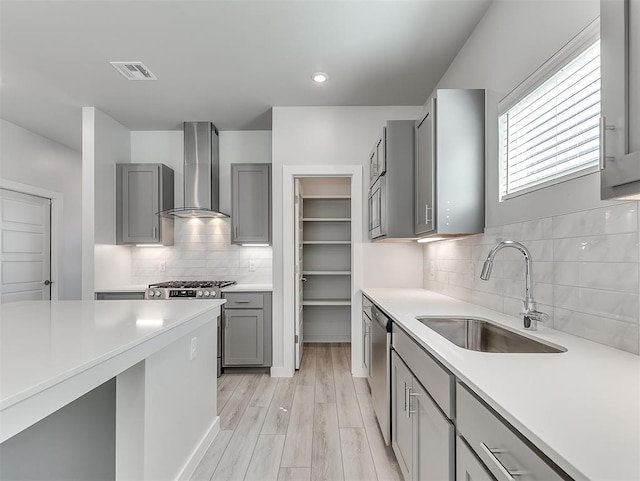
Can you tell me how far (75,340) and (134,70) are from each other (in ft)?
8.45

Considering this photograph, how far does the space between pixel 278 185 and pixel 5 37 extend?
2338mm

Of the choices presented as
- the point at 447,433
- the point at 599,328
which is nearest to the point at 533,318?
the point at 599,328

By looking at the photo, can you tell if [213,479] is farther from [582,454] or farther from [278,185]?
[278,185]

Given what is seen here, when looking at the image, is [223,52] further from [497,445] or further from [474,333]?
[497,445]

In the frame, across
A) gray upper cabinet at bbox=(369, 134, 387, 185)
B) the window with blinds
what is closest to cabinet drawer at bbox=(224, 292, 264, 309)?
gray upper cabinet at bbox=(369, 134, 387, 185)

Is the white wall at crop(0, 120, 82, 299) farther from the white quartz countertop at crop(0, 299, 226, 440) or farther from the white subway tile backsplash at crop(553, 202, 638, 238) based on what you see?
the white subway tile backsplash at crop(553, 202, 638, 238)

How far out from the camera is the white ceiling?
2223 mm

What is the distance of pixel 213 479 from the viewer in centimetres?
192

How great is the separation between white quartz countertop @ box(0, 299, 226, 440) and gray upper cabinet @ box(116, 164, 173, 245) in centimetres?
192

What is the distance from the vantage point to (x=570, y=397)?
81 centimetres

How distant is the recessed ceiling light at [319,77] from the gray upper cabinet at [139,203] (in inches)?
85.3

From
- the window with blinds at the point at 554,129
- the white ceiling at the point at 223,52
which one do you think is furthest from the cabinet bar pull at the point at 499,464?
the white ceiling at the point at 223,52

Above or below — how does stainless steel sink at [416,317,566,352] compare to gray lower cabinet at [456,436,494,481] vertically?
above

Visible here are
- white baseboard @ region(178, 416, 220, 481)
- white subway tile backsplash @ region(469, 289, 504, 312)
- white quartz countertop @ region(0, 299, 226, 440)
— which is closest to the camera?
white quartz countertop @ region(0, 299, 226, 440)
